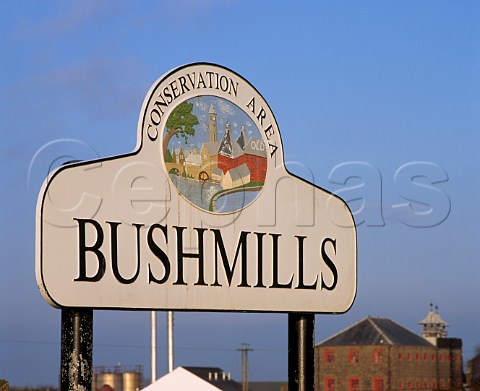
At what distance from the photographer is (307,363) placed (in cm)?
1084

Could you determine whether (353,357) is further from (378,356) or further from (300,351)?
(300,351)

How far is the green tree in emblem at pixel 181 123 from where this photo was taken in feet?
30.0

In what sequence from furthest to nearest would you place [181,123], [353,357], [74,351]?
1. [353,357]
2. [181,123]
3. [74,351]

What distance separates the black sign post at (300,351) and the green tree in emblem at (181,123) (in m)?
2.69

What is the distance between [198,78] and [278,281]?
239 cm

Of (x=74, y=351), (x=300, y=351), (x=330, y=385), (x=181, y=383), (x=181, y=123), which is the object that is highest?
(x=181, y=123)

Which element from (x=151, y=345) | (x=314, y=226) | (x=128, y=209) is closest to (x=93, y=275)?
(x=128, y=209)

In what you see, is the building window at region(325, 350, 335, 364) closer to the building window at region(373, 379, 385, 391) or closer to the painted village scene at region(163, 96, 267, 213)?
the building window at region(373, 379, 385, 391)

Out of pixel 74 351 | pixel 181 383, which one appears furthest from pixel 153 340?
pixel 74 351

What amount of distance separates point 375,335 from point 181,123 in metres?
56.4

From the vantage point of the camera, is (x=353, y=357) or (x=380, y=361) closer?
(x=380, y=361)

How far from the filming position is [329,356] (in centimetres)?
6475

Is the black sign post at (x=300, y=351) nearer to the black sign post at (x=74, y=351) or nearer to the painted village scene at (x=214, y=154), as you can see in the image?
the painted village scene at (x=214, y=154)

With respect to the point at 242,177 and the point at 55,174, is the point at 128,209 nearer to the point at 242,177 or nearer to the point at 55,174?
the point at 55,174
